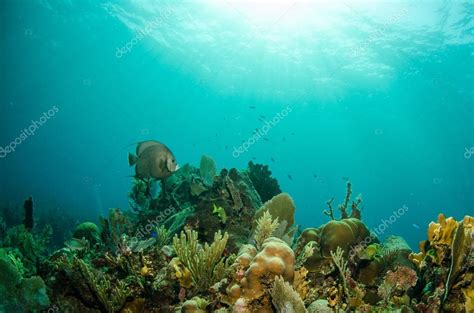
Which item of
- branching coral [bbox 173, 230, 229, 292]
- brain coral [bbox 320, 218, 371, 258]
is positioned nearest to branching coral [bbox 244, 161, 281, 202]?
brain coral [bbox 320, 218, 371, 258]

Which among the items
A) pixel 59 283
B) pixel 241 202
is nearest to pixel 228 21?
pixel 241 202

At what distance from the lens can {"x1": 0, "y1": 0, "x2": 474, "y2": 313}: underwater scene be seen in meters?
3.46

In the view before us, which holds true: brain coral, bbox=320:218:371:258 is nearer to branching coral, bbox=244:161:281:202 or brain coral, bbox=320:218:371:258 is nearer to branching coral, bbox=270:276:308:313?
branching coral, bbox=270:276:308:313

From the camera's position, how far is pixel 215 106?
95.9 metres

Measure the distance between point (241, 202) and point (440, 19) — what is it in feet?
89.7

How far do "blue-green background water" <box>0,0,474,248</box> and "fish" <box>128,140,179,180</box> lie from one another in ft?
4.17

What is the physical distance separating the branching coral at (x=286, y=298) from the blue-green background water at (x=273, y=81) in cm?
468

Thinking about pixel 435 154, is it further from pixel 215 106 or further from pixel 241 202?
pixel 241 202

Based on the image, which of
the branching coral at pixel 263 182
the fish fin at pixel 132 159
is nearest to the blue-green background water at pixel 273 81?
the fish fin at pixel 132 159

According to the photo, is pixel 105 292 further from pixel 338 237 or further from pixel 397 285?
pixel 397 285

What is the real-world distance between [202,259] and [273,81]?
180 feet

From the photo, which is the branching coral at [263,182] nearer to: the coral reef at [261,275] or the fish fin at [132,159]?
the coral reef at [261,275]

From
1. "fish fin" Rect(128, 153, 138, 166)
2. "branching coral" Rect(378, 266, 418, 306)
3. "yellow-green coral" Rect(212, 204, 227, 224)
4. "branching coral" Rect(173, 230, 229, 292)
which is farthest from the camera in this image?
"yellow-green coral" Rect(212, 204, 227, 224)

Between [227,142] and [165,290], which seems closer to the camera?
[165,290]
